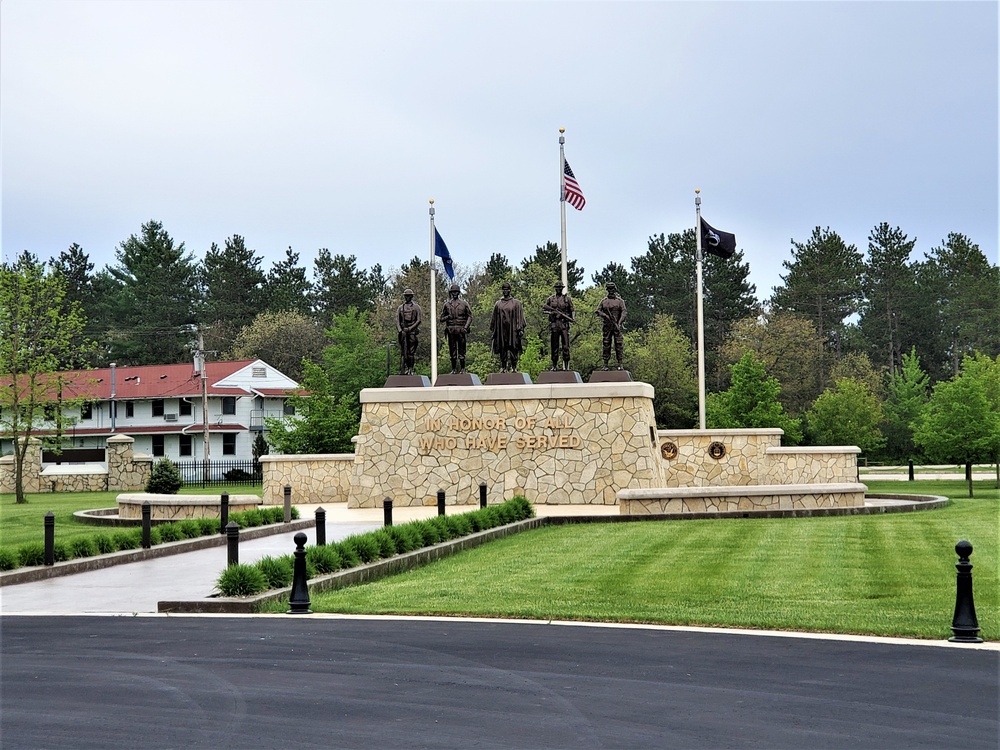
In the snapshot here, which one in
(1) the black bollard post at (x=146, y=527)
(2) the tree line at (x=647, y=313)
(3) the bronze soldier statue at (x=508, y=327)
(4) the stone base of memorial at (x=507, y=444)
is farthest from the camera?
(2) the tree line at (x=647, y=313)

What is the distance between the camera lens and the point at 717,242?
36.4 meters

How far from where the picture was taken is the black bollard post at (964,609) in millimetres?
10180

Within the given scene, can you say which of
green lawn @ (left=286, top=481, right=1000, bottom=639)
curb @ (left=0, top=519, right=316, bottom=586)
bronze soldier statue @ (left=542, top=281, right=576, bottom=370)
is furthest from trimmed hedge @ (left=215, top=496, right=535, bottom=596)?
bronze soldier statue @ (left=542, top=281, right=576, bottom=370)

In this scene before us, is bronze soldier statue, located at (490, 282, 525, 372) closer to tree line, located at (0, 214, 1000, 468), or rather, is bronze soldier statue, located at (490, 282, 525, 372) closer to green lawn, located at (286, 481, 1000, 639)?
green lawn, located at (286, 481, 1000, 639)

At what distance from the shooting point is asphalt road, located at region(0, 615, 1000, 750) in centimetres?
709

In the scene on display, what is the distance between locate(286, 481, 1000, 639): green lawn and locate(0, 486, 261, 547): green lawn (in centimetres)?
805

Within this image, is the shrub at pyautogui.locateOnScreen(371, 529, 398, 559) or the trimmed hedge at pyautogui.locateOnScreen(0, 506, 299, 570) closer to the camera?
the shrub at pyautogui.locateOnScreen(371, 529, 398, 559)

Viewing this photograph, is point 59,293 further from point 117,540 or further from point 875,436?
point 875,436

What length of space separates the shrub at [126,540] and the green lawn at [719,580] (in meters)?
5.50

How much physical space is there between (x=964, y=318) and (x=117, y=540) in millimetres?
71933

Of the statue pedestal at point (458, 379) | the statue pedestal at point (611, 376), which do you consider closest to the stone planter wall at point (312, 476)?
the statue pedestal at point (458, 379)

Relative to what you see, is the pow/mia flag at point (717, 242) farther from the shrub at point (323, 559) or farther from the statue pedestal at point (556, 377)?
the shrub at point (323, 559)

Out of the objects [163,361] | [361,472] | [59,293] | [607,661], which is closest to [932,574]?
[607,661]

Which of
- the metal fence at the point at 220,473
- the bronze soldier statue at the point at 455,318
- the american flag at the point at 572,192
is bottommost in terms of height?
the metal fence at the point at 220,473
